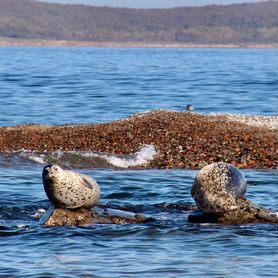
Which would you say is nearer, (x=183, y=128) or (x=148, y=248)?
(x=148, y=248)

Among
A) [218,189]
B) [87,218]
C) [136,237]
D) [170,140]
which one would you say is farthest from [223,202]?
[170,140]

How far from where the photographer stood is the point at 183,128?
21.8 metres

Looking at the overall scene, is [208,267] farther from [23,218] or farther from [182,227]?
[23,218]

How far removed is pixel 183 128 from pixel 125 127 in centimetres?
130

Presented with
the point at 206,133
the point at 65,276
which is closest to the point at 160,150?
the point at 206,133

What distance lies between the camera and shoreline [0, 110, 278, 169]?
19766mm

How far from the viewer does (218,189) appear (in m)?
13.6

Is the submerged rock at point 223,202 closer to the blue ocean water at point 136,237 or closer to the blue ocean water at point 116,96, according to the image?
the blue ocean water at point 136,237

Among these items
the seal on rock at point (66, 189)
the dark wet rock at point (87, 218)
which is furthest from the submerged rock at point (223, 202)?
the seal on rock at point (66, 189)

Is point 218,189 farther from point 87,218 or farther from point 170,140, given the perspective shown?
point 170,140

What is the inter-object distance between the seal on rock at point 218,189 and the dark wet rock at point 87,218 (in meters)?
0.74

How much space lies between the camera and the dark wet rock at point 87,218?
1323 centimetres

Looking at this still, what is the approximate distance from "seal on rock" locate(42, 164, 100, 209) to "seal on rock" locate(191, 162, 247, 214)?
140cm

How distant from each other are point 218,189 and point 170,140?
288 inches
